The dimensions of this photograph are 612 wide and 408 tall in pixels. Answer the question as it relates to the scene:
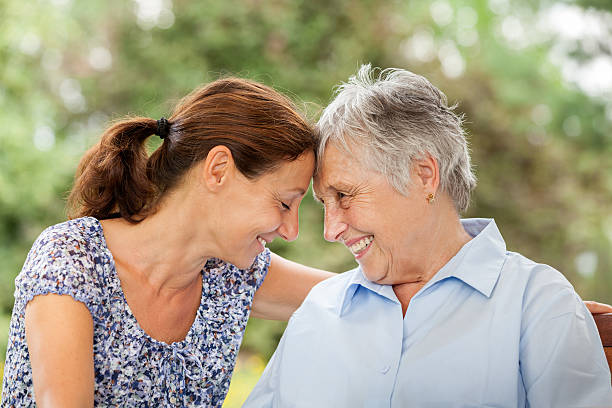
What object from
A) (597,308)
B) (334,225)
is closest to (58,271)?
(334,225)

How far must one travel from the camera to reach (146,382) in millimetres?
2037

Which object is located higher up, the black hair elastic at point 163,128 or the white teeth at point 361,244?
the black hair elastic at point 163,128

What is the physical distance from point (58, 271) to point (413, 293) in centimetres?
101

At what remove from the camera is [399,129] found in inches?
75.2

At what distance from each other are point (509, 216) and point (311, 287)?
5074 millimetres

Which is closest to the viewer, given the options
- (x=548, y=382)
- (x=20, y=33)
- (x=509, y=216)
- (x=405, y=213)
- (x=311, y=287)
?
(x=548, y=382)

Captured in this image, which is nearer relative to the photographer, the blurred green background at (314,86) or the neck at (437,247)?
the neck at (437,247)

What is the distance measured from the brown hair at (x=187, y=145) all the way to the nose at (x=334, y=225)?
197 mm

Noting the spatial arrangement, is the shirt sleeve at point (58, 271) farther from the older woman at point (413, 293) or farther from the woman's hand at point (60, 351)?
the older woman at point (413, 293)

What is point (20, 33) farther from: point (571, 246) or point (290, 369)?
point (571, 246)

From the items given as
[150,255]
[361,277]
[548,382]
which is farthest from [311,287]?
[548,382]

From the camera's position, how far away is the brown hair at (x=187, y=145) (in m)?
1.98

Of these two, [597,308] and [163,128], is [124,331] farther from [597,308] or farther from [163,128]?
[597,308]

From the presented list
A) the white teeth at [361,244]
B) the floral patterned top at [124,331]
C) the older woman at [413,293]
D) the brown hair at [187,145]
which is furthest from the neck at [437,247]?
the floral patterned top at [124,331]
